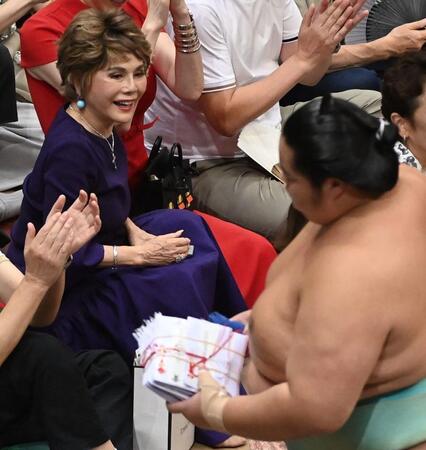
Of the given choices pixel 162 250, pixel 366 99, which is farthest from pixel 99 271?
pixel 366 99

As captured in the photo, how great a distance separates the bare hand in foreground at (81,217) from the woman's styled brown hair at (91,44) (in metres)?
0.45

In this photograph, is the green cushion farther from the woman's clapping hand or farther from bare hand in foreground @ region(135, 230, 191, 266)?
bare hand in foreground @ region(135, 230, 191, 266)

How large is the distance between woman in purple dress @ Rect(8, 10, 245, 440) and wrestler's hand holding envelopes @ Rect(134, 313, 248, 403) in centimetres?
73

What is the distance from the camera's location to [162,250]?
2336 millimetres

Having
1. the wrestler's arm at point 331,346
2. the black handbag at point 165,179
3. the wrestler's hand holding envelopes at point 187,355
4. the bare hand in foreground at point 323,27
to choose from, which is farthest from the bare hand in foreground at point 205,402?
the bare hand in foreground at point 323,27

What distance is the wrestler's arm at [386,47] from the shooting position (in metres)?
3.21

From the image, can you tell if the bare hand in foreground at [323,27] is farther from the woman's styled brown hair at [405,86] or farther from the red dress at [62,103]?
the red dress at [62,103]

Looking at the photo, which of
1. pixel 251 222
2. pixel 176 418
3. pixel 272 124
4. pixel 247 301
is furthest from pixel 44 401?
pixel 272 124

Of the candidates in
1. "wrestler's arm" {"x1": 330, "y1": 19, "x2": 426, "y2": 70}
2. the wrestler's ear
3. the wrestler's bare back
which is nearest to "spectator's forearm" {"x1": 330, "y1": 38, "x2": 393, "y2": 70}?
"wrestler's arm" {"x1": 330, "y1": 19, "x2": 426, "y2": 70}

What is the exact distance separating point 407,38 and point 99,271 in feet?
5.17

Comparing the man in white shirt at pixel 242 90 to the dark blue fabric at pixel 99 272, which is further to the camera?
the man in white shirt at pixel 242 90


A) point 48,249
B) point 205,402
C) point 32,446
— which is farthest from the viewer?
point 32,446

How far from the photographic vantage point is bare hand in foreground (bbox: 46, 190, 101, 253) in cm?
188

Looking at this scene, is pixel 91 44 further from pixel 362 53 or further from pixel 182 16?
pixel 362 53
